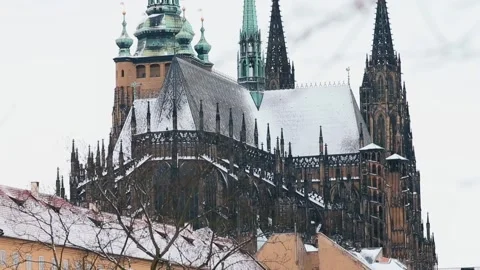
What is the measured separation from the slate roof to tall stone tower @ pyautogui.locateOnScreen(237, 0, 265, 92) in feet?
47.9

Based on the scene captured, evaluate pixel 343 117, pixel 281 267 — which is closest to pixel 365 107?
pixel 343 117

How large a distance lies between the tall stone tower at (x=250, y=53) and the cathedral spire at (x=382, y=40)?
67.6 feet

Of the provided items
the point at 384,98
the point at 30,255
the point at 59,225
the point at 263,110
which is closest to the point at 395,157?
the point at 384,98

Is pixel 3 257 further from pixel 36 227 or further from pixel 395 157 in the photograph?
pixel 395 157

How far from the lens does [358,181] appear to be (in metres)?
153

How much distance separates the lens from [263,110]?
163 m

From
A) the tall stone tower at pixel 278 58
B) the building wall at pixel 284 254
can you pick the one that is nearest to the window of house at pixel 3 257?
the building wall at pixel 284 254

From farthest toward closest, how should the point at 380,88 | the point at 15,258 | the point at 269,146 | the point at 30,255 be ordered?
the point at 380,88 → the point at 269,146 → the point at 30,255 → the point at 15,258

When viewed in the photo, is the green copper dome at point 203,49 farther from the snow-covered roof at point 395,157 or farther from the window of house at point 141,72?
the snow-covered roof at point 395,157

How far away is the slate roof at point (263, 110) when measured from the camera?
144m

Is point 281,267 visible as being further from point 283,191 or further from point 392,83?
point 392,83

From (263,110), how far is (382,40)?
1223cm

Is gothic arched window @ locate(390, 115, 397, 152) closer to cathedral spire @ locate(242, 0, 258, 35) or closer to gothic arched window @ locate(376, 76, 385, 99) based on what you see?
gothic arched window @ locate(376, 76, 385, 99)

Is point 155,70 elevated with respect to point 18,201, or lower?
elevated
